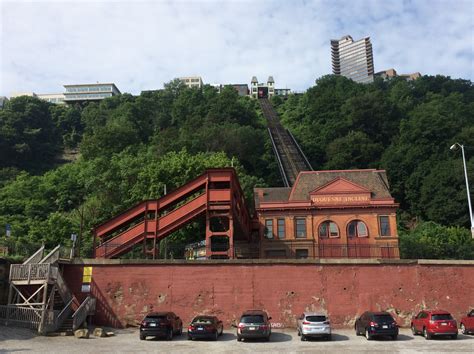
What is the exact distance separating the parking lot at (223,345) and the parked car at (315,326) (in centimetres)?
41

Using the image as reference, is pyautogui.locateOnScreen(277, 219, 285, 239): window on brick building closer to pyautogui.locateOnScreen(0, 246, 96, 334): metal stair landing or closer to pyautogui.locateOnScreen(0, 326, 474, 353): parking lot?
pyautogui.locateOnScreen(0, 326, 474, 353): parking lot

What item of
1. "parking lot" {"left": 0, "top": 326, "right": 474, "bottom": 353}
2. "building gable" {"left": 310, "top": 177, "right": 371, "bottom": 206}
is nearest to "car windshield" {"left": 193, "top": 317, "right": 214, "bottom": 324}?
"parking lot" {"left": 0, "top": 326, "right": 474, "bottom": 353}

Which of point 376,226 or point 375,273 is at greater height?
point 376,226

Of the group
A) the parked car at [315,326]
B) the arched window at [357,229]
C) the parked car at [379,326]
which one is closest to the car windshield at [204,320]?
the parked car at [315,326]

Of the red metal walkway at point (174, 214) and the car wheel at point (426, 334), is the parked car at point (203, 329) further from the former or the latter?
the car wheel at point (426, 334)

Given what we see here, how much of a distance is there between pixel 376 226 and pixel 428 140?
160 feet

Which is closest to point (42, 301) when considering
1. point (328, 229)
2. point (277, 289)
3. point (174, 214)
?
point (174, 214)

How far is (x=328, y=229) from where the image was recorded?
151 ft

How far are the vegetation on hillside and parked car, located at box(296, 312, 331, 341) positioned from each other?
16.5 meters

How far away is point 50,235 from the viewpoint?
51.2 m

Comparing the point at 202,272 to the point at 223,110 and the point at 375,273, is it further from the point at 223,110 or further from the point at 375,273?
the point at 223,110

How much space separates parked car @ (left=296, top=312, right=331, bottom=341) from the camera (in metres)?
22.8

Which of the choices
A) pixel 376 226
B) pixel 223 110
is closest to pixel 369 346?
pixel 376 226

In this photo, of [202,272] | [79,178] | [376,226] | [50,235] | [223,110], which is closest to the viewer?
[202,272]
